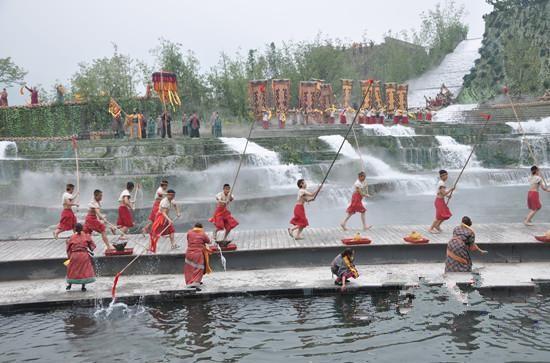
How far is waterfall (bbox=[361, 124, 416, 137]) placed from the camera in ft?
99.7

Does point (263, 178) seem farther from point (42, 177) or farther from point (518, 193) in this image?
point (518, 193)

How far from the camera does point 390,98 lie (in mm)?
37656

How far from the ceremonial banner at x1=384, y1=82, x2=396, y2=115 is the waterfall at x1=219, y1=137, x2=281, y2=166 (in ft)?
53.6

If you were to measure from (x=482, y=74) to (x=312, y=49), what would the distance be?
16679 millimetres

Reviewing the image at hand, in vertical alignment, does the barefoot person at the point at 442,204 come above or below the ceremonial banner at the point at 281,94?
below

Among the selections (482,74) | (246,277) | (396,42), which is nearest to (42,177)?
(246,277)

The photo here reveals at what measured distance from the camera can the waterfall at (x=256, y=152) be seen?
72.7 ft

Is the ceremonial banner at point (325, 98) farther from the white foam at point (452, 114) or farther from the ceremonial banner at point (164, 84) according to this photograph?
the ceremonial banner at point (164, 84)

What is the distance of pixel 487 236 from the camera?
1169 cm

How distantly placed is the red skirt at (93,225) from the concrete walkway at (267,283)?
3.90 feet

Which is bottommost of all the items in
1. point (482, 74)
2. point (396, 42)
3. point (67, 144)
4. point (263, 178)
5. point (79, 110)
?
point (263, 178)

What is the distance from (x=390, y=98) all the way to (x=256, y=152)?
Answer: 57.4ft

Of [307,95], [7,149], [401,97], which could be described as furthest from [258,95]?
[7,149]

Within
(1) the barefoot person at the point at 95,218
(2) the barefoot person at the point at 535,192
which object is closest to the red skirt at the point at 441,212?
(2) the barefoot person at the point at 535,192
